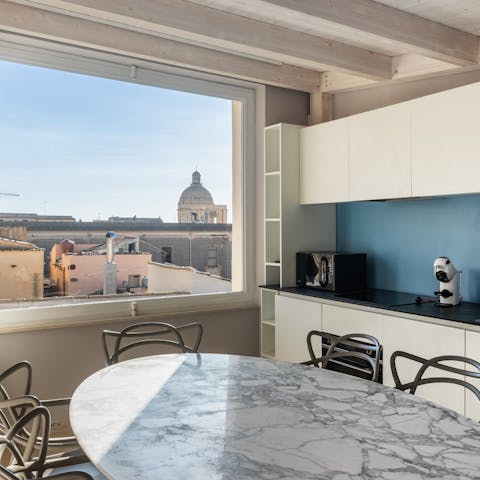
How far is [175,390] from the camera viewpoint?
188 centimetres

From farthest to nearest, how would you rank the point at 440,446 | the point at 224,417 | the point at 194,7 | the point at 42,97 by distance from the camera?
the point at 42,97, the point at 194,7, the point at 224,417, the point at 440,446

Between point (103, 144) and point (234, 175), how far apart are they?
1.11 meters

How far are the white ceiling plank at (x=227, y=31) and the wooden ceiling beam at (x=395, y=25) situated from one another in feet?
1.43

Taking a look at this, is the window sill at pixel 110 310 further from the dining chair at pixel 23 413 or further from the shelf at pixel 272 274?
the dining chair at pixel 23 413

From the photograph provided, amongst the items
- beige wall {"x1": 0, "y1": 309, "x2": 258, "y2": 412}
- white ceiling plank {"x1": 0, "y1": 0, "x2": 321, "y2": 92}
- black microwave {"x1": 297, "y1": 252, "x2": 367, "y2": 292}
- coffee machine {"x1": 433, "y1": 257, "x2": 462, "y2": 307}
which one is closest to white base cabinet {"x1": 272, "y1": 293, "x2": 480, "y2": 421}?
black microwave {"x1": 297, "y1": 252, "x2": 367, "y2": 292}

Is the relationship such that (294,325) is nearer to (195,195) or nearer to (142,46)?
(195,195)

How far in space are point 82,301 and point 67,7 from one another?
1.87m

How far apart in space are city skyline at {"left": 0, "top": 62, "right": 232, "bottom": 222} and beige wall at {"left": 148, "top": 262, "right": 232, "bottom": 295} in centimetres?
39

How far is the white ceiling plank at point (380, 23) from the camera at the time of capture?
2.58 metres

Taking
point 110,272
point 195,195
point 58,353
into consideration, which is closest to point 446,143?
point 195,195

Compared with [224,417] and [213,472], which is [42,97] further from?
[213,472]

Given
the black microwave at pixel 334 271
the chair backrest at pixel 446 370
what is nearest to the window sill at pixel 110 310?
the black microwave at pixel 334 271

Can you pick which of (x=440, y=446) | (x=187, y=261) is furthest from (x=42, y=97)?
(x=440, y=446)

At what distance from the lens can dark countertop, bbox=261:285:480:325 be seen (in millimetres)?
2701
